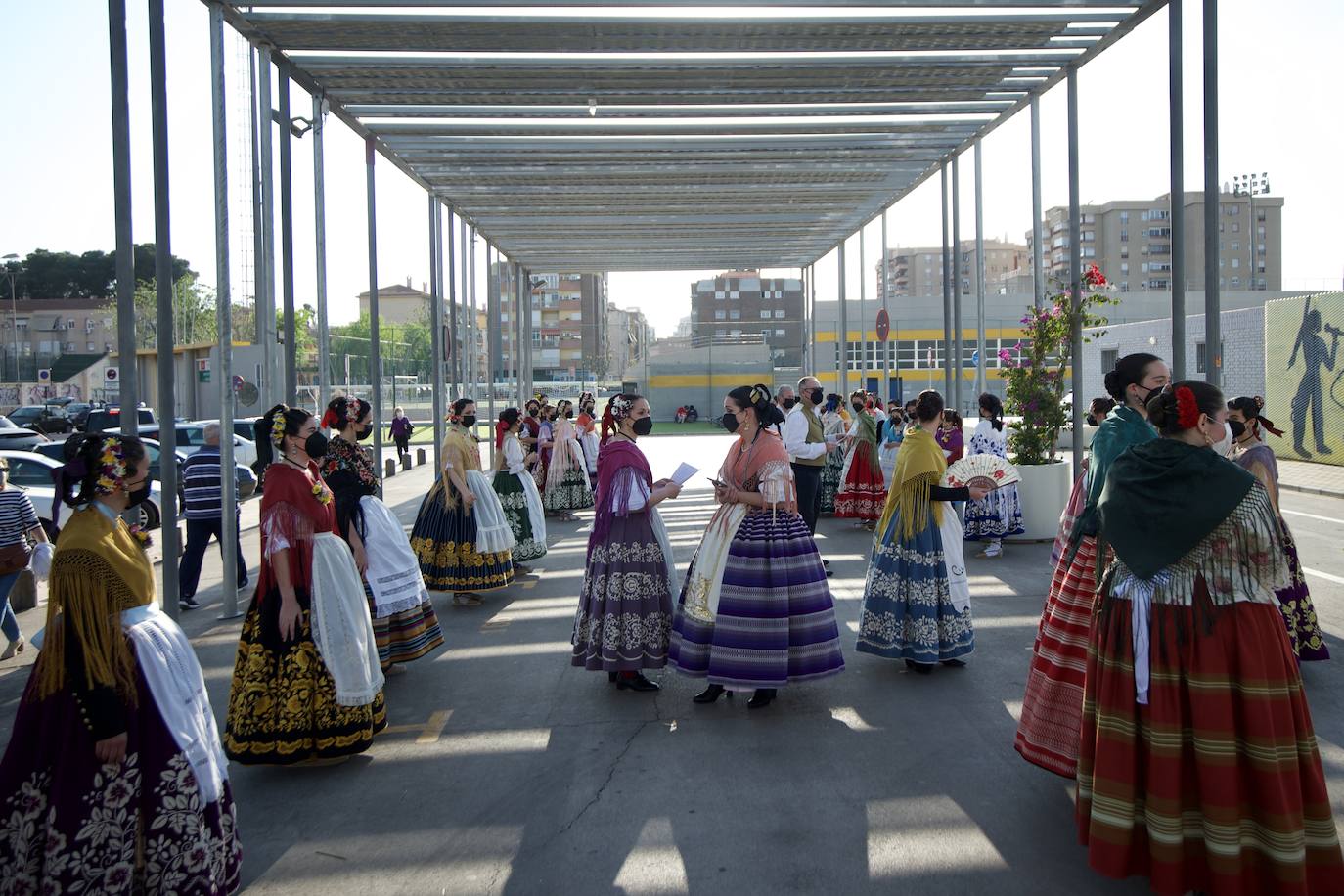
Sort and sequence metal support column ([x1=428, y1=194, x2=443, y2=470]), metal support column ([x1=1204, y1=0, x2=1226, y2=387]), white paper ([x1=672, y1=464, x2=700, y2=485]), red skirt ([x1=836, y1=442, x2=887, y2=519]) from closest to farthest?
white paper ([x1=672, y1=464, x2=700, y2=485]) → metal support column ([x1=1204, y1=0, x2=1226, y2=387]) → red skirt ([x1=836, y1=442, x2=887, y2=519]) → metal support column ([x1=428, y1=194, x2=443, y2=470])

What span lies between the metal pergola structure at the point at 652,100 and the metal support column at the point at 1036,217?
0.12 feet

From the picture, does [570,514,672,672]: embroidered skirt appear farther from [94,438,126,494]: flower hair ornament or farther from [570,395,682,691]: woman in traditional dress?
[94,438,126,494]: flower hair ornament

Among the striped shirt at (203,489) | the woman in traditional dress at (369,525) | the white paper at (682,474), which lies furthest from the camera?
the striped shirt at (203,489)

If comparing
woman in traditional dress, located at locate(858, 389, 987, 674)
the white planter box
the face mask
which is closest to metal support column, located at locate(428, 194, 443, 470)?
the white planter box

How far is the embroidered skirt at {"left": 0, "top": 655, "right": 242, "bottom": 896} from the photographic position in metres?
3.11

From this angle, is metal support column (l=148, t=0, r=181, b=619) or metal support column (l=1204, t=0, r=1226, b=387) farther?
metal support column (l=1204, t=0, r=1226, b=387)

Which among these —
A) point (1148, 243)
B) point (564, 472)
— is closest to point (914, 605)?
point (564, 472)

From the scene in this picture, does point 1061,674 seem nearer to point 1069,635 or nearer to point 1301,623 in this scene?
point 1069,635

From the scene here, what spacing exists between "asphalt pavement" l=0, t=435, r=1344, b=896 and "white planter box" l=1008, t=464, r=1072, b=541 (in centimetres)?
400

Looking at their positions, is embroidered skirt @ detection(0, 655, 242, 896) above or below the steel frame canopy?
below

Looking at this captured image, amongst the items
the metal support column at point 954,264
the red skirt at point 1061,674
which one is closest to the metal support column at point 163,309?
the red skirt at point 1061,674

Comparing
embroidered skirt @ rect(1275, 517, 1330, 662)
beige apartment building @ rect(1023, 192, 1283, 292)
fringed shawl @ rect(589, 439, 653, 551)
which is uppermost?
beige apartment building @ rect(1023, 192, 1283, 292)

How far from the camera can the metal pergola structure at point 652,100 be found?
7516 millimetres

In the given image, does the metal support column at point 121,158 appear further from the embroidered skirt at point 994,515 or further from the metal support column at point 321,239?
the embroidered skirt at point 994,515
